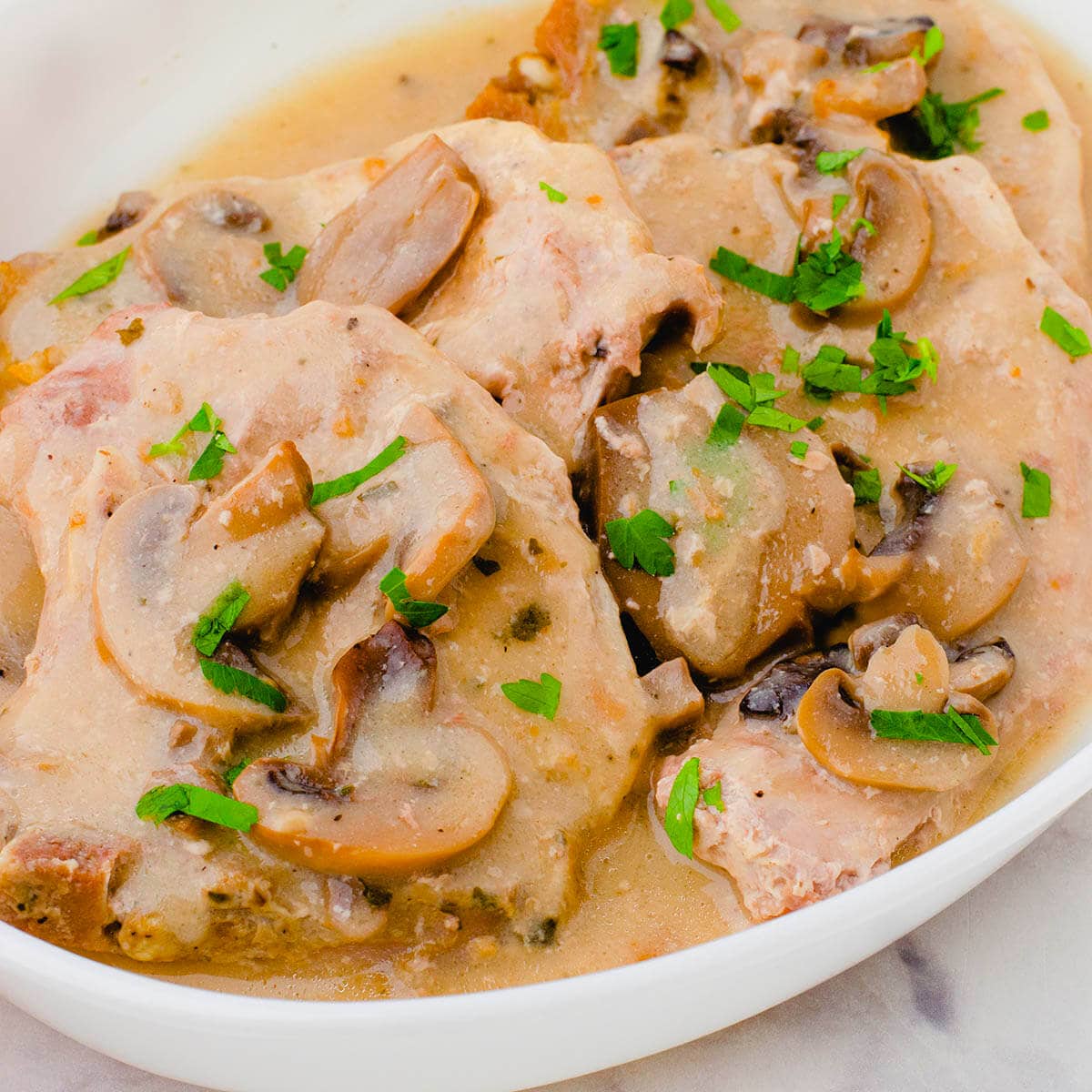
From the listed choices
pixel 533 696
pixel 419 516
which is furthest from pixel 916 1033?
pixel 419 516

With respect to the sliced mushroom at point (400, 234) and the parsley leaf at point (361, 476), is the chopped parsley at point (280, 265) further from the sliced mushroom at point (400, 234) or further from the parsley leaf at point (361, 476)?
the parsley leaf at point (361, 476)

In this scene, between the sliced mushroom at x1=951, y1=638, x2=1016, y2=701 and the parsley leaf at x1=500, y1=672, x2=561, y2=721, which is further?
the sliced mushroom at x1=951, y1=638, x2=1016, y2=701

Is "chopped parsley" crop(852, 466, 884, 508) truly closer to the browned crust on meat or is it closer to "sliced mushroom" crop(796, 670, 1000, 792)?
"sliced mushroom" crop(796, 670, 1000, 792)

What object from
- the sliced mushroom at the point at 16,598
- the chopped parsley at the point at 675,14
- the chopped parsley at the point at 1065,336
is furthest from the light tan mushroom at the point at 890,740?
the chopped parsley at the point at 675,14

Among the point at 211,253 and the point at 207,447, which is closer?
the point at 207,447

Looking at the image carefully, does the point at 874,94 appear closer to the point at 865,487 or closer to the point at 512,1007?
the point at 865,487

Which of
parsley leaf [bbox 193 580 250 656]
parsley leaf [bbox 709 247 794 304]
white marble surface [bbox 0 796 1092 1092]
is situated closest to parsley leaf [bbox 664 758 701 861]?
white marble surface [bbox 0 796 1092 1092]

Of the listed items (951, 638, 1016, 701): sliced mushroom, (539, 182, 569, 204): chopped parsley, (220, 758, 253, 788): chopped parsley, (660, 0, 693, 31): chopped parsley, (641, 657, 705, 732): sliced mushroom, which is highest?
(539, 182, 569, 204): chopped parsley
